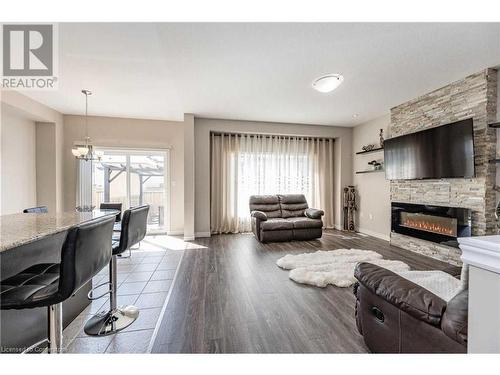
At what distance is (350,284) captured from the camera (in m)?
2.57

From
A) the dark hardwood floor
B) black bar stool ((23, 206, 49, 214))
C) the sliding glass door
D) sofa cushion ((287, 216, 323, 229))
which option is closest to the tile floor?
the dark hardwood floor

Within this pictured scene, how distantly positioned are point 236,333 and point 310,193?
457 cm

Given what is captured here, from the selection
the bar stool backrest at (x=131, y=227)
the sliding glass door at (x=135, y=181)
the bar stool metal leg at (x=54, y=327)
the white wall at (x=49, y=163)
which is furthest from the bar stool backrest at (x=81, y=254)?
the white wall at (x=49, y=163)

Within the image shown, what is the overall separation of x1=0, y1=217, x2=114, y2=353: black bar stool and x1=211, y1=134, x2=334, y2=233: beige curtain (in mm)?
3979

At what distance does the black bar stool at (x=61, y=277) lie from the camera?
1.08 m

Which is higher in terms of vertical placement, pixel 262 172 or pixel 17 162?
pixel 17 162

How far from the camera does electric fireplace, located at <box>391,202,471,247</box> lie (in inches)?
124

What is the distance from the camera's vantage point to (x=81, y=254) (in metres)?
1.15

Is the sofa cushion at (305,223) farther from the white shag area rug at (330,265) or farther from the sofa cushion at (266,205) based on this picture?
the white shag area rug at (330,265)

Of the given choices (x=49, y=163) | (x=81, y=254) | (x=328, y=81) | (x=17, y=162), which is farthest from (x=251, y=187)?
(x=17, y=162)

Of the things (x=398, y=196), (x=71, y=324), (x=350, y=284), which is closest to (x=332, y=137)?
(x=398, y=196)

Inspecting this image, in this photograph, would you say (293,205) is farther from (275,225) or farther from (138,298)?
(138,298)

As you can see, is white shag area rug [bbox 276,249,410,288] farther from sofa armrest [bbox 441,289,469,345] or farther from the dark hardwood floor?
sofa armrest [bbox 441,289,469,345]

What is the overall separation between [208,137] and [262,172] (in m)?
1.59
